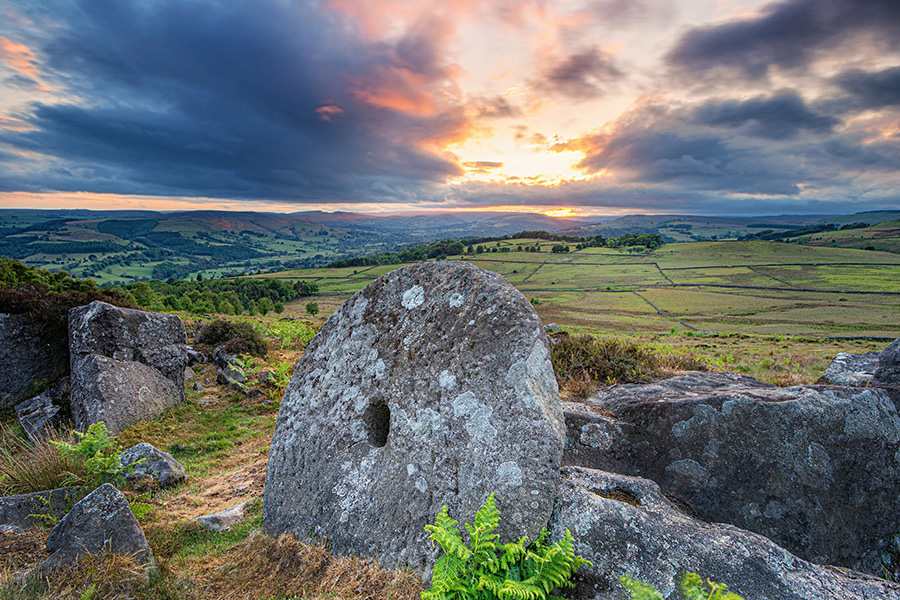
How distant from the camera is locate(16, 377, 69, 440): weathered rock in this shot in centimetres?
1094

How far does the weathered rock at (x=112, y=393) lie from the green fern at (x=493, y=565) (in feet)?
34.7

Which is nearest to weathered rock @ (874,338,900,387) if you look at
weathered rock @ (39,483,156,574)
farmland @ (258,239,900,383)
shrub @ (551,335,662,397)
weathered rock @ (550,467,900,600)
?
farmland @ (258,239,900,383)

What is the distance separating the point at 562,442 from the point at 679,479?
246 centimetres

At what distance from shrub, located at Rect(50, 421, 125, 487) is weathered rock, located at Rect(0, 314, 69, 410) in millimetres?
6303

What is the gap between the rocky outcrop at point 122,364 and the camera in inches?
432

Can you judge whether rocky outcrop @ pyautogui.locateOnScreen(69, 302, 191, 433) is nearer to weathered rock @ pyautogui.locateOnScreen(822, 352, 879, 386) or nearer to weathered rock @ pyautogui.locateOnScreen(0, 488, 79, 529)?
weathered rock @ pyautogui.locateOnScreen(0, 488, 79, 529)

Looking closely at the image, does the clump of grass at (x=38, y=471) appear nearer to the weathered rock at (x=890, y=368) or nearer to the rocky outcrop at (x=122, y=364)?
the rocky outcrop at (x=122, y=364)

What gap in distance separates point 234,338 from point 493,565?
56.3ft

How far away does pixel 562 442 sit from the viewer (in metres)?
4.79

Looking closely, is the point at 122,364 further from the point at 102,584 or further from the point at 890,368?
the point at 890,368

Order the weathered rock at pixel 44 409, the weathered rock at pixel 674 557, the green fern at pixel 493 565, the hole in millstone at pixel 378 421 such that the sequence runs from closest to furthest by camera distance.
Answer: the green fern at pixel 493 565 → the weathered rock at pixel 674 557 → the hole in millstone at pixel 378 421 → the weathered rock at pixel 44 409

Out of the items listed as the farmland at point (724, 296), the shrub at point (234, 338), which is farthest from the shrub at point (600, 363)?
the shrub at point (234, 338)

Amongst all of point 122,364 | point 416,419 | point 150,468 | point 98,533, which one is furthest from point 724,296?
point 98,533

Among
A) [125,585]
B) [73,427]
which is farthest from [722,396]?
[73,427]
